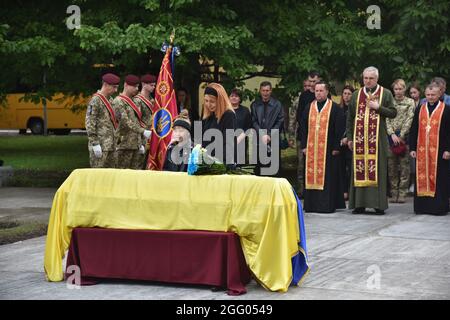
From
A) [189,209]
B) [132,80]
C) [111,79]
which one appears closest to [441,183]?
[132,80]

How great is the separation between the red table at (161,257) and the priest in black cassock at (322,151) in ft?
20.4

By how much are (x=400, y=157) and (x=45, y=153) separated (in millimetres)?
15506

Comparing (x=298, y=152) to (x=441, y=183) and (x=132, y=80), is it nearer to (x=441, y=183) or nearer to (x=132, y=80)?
(x=441, y=183)

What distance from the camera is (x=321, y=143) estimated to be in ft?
49.2

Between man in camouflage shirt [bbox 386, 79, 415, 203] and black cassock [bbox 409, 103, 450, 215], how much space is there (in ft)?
3.69

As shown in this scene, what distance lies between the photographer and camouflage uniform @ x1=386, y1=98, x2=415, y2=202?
52.6 feet

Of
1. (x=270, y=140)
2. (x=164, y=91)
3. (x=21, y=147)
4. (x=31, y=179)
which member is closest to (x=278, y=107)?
(x=270, y=140)

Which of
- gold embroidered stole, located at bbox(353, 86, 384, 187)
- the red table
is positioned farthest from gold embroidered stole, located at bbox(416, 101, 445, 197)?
the red table

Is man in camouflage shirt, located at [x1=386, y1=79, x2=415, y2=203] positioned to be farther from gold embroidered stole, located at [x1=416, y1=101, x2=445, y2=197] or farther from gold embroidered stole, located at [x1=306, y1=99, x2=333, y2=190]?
gold embroidered stole, located at [x1=306, y1=99, x2=333, y2=190]

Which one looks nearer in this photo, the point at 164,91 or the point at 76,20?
the point at 164,91

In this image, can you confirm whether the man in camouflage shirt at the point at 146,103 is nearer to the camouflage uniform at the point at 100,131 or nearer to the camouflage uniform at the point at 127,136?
the camouflage uniform at the point at 127,136
